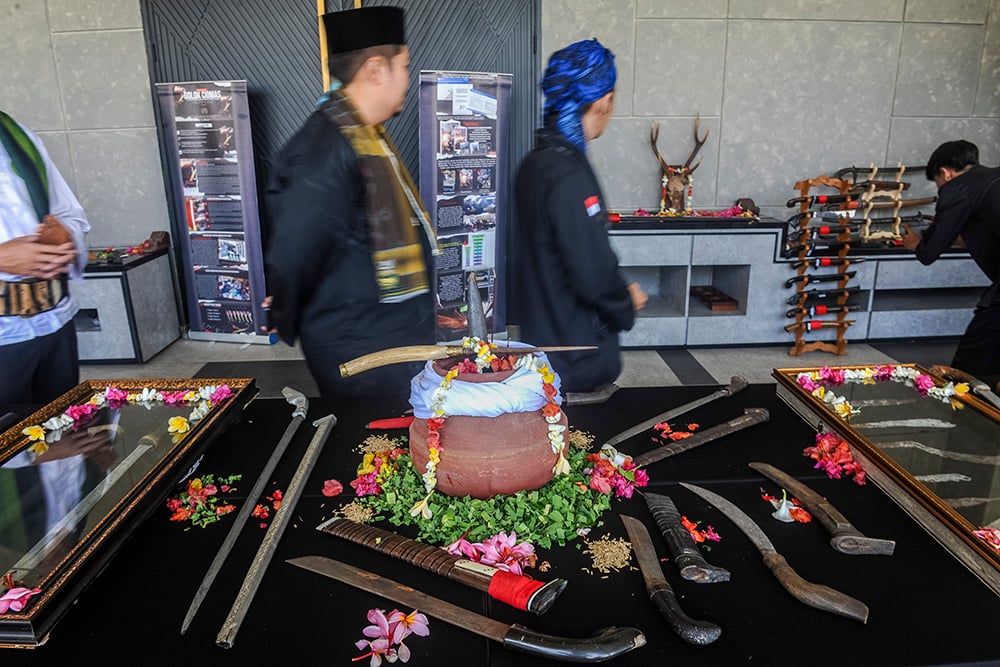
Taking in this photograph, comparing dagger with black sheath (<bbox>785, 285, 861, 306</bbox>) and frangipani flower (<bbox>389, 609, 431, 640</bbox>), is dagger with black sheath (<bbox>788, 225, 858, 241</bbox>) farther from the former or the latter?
frangipani flower (<bbox>389, 609, 431, 640</bbox>)

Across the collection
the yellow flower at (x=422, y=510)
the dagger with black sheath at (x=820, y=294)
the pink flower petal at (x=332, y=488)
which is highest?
the yellow flower at (x=422, y=510)

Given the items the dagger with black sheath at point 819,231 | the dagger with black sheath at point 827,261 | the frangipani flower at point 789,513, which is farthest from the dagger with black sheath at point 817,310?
the frangipani flower at point 789,513

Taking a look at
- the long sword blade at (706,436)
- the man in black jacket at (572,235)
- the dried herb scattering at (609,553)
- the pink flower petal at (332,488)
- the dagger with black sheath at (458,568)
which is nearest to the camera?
the dagger with black sheath at (458,568)

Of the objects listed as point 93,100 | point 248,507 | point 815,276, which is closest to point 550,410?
point 248,507

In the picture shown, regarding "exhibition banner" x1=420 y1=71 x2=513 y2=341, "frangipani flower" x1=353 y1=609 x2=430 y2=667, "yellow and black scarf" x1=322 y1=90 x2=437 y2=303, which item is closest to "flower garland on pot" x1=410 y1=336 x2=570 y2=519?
"frangipani flower" x1=353 y1=609 x2=430 y2=667

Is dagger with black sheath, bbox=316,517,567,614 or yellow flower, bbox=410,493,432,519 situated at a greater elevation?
yellow flower, bbox=410,493,432,519

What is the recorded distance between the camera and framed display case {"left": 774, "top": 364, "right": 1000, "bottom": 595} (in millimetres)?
1194

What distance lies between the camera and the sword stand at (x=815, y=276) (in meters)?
4.38

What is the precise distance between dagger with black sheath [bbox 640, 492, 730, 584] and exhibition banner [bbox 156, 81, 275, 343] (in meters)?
4.12

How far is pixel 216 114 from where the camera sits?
4.55 meters

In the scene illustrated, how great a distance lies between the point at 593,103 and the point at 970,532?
139 centimetres

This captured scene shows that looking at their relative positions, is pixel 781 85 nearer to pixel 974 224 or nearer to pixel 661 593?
pixel 974 224

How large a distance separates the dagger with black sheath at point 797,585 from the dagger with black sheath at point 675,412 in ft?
1.16

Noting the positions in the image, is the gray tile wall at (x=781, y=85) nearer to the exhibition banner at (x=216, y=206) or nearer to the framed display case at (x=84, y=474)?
the exhibition banner at (x=216, y=206)
